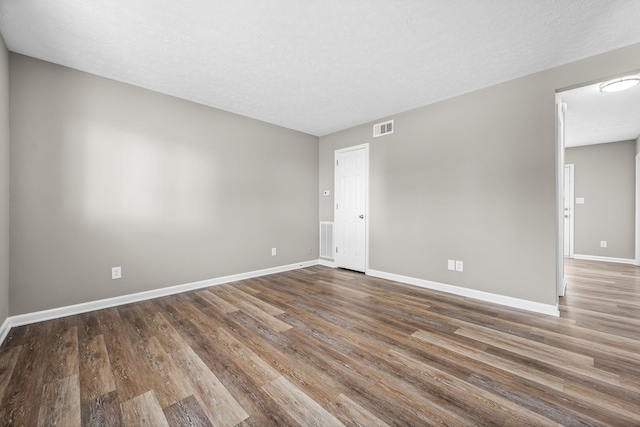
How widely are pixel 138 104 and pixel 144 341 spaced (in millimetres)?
2628

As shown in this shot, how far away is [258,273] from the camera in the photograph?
4.23m

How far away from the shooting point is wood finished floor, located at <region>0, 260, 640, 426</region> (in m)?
1.38

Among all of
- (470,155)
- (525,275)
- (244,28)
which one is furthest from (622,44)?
(244,28)

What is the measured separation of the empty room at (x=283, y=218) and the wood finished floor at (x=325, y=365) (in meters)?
0.02

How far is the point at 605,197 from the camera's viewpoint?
567 cm

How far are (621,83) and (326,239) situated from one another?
431 cm

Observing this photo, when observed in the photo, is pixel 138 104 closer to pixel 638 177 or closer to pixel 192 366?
pixel 192 366

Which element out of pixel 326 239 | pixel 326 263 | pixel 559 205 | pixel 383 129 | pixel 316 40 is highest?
pixel 316 40

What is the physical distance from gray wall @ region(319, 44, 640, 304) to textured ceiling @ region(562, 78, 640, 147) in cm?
95

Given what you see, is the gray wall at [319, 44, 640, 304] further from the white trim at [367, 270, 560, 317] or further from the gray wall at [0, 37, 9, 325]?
the gray wall at [0, 37, 9, 325]

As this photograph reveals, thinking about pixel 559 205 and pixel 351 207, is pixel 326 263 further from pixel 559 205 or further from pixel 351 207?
pixel 559 205

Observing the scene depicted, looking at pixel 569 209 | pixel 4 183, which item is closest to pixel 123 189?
pixel 4 183

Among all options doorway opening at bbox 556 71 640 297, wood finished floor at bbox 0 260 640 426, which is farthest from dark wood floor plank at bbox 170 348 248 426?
doorway opening at bbox 556 71 640 297

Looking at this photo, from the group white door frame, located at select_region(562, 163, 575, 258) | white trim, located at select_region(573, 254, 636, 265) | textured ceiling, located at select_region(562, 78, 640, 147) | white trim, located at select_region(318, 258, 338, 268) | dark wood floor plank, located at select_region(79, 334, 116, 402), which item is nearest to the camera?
dark wood floor plank, located at select_region(79, 334, 116, 402)
